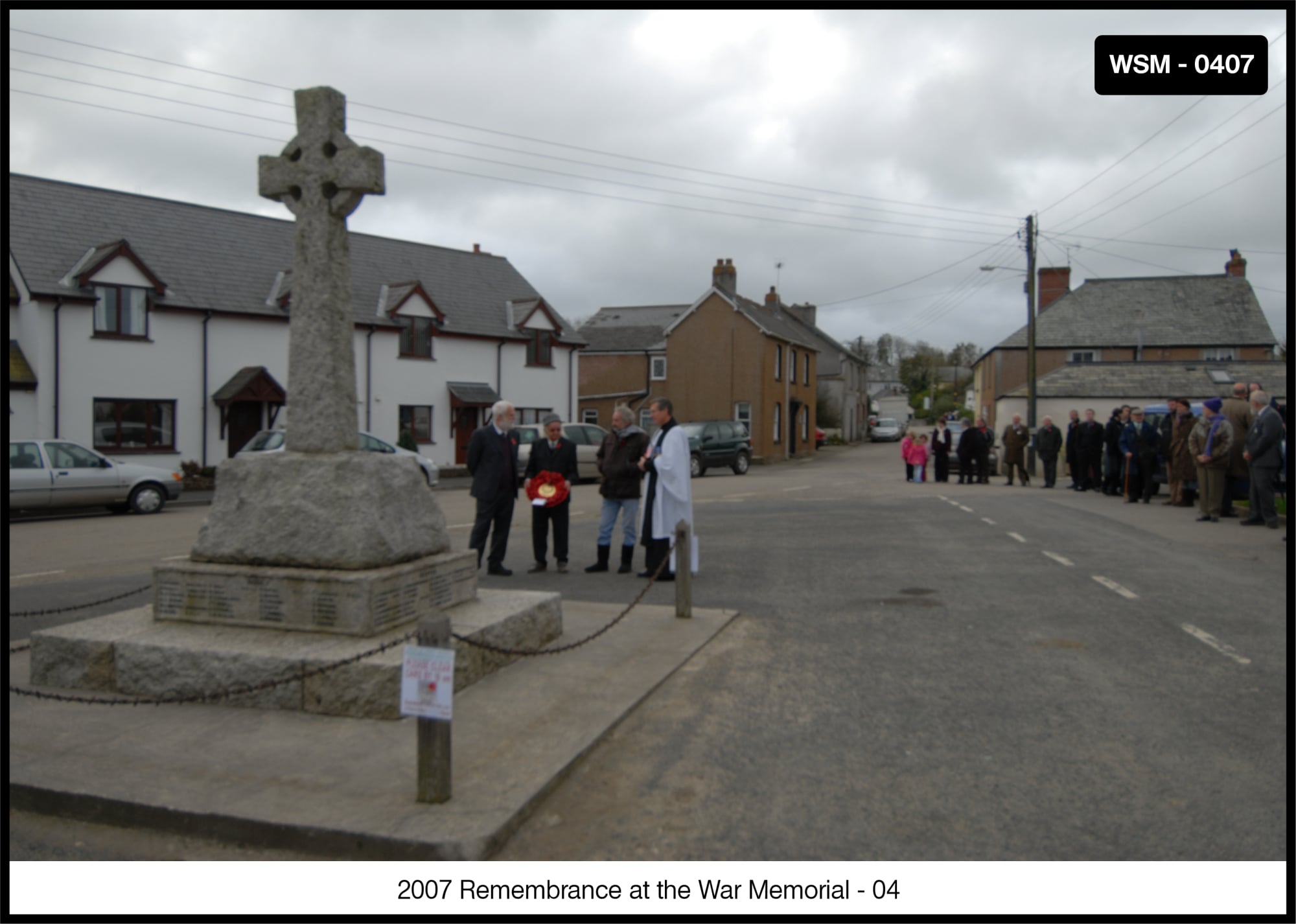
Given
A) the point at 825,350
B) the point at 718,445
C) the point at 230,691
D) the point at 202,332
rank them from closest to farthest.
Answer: the point at 230,691, the point at 202,332, the point at 718,445, the point at 825,350

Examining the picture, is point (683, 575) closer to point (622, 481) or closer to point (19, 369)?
point (622, 481)

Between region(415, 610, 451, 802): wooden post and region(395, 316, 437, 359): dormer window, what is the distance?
1230 inches

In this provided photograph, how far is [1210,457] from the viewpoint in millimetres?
16016

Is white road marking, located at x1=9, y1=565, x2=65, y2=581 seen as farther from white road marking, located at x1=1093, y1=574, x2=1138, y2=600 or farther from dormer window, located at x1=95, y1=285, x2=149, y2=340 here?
dormer window, located at x1=95, y1=285, x2=149, y2=340

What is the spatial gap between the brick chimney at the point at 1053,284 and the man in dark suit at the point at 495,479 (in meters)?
51.5

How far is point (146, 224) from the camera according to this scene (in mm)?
29422

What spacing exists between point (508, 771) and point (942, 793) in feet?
6.53

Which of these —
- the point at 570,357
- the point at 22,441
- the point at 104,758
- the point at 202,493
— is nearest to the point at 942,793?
the point at 104,758

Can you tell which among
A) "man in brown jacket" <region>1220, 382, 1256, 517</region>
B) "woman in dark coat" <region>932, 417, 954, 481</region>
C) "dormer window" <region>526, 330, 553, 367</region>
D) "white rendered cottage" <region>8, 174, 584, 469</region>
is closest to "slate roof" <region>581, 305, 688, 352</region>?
"dormer window" <region>526, 330, 553, 367</region>

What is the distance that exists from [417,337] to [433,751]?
105ft

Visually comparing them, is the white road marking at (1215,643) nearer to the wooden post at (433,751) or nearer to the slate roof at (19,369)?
the wooden post at (433,751)

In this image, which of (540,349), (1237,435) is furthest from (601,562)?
(540,349)

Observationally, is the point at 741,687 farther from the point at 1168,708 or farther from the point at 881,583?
the point at 881,583

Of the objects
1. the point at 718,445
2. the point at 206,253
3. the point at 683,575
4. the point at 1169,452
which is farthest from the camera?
the point at 718,445
